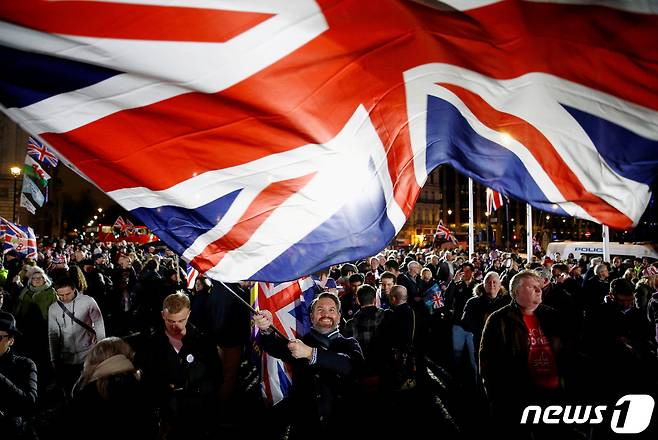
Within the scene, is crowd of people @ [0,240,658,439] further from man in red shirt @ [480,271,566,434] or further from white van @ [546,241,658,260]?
white van @ [546,241,658,260]

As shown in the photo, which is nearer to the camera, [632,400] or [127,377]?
[127,377]

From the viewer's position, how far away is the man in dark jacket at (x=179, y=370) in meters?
3.91

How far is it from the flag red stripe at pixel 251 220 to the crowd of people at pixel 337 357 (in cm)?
74

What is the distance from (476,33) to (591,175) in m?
1.32

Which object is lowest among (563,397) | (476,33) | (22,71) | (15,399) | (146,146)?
(563,397)

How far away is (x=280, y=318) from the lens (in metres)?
6.21

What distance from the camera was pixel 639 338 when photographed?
622 cm

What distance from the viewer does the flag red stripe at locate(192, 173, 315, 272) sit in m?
3.24

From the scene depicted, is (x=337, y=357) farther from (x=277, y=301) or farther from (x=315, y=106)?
(x=277, y=301)

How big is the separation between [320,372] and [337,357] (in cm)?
20

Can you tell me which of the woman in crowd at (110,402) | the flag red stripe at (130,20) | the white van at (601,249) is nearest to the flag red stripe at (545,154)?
the flag red stripe at (130,20)

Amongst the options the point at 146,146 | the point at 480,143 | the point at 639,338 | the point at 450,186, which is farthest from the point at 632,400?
the point at 450,186

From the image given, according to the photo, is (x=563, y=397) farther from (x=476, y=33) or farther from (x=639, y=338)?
(x=476, y=33)

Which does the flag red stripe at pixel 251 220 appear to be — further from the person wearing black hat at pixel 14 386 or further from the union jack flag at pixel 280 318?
the union jack flag at pixel 280 318
